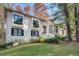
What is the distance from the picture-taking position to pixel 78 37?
3406mm

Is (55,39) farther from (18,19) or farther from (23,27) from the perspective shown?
(18,19)

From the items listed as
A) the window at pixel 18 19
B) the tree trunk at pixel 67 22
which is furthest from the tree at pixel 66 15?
the window at pixel 18 19

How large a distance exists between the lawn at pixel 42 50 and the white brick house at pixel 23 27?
0.11 meters

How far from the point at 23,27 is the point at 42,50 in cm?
37

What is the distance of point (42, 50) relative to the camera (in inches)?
133

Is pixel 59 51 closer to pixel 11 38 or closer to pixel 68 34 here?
pixel 68 34

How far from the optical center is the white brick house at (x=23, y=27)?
337 cm

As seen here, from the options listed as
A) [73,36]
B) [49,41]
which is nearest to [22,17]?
[49,41]

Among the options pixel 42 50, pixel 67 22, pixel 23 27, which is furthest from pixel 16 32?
pixel 67 22

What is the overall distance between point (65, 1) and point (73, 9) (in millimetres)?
142

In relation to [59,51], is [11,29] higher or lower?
higher

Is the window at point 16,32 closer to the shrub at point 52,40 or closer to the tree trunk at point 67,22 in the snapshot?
the shrub at point 52,40

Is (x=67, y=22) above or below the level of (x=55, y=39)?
above

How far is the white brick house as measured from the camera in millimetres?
3367
